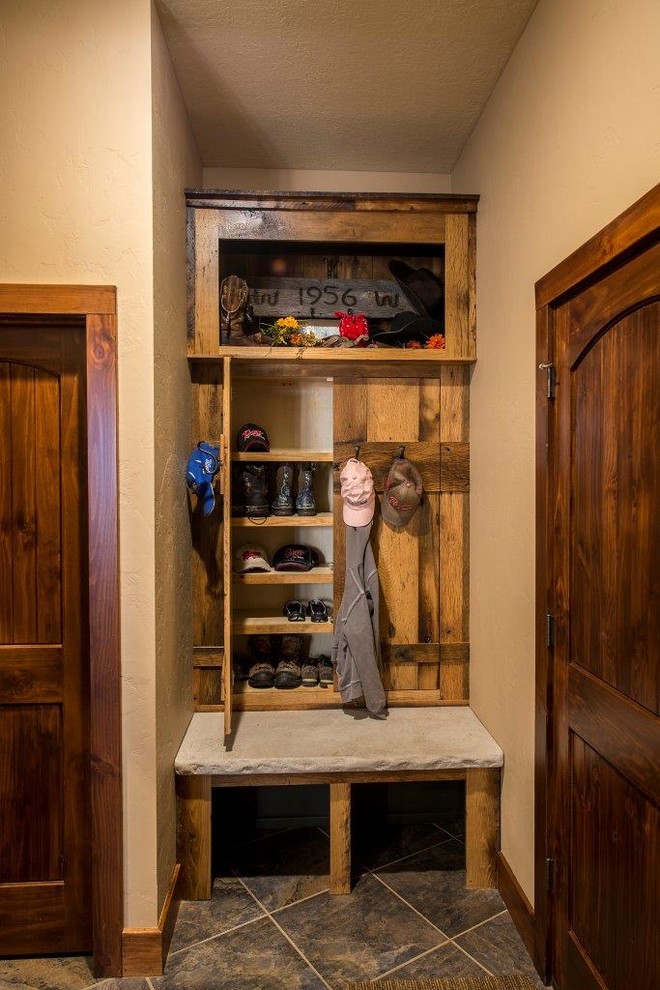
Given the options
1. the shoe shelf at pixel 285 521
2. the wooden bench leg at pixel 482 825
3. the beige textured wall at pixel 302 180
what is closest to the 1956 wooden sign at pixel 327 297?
the beige textured wall at pixel 302 180

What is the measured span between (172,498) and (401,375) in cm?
113

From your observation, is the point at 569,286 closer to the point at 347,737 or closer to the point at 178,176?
the point at 178,176

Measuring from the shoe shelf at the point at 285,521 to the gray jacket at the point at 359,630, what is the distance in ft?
0.43

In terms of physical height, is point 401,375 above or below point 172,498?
above

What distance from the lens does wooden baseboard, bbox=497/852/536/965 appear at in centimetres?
181

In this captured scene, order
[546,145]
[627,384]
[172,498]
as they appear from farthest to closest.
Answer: [172,498] → [546,145] → [627,384]

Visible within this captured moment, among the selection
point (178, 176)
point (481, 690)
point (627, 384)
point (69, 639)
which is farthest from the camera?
point (481, 690)

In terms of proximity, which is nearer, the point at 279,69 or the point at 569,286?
the point at 569,286

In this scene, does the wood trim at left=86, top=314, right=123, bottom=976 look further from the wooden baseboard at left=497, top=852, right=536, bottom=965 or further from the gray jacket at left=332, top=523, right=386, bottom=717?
the wooden baseboard at left=497, top=852, right=536, bottom=965

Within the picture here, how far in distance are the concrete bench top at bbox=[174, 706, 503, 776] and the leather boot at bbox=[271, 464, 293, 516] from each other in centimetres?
87

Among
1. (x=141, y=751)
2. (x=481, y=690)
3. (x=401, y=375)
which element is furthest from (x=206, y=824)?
(x=401, y=375)

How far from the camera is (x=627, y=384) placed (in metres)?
1.32

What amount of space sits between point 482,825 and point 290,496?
1493 mm

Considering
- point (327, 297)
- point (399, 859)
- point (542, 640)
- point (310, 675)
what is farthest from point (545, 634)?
point (327, 297)
